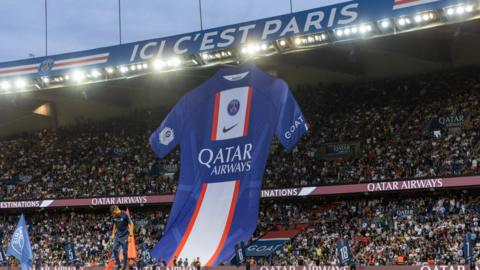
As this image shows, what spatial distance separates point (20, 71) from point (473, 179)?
86.9 ft

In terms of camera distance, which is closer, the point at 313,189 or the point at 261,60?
the point at 313,189

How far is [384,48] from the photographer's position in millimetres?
41188

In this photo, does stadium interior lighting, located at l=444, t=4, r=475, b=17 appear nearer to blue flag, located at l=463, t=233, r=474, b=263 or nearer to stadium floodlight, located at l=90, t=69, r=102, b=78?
blue flag, located at l=463, t=233, r=474, b=263

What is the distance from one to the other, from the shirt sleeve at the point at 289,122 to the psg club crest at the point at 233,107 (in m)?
2.39

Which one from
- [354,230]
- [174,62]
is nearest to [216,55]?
[174,62]

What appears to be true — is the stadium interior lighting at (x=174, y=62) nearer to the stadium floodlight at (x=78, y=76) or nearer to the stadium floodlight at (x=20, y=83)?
the stadium floodlight at (x=78, y=76)

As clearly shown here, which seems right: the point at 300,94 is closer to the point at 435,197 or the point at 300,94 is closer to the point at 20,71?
the point at 435,197

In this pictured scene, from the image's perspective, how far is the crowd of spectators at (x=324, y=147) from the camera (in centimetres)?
3712

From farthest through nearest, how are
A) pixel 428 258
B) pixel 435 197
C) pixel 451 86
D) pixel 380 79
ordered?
pixel 380 79
pixel 451 86
pixel 435 197
pixel 428 258

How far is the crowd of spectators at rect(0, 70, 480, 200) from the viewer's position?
37125 mm

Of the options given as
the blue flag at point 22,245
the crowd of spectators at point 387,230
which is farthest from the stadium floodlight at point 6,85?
the blue flag at point 22,245

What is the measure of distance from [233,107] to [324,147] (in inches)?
315

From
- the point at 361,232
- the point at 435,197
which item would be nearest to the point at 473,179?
the point at 435,197

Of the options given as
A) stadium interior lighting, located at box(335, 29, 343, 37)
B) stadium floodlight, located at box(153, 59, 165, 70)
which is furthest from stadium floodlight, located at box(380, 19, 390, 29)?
stadium floodlight, located at box(153, 59, 165, 70)
